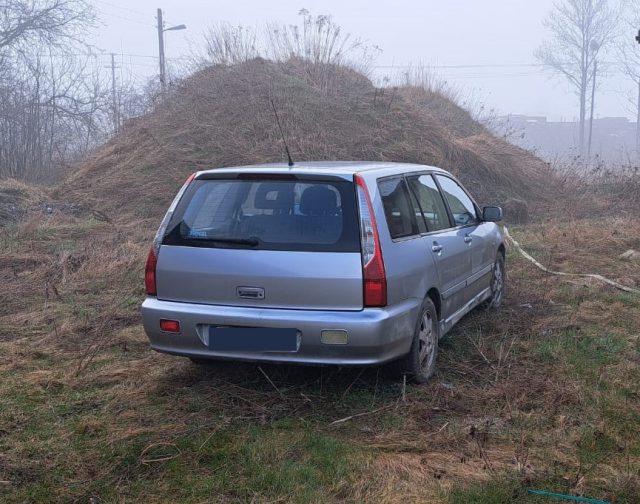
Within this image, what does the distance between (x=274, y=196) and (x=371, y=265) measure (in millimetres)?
798

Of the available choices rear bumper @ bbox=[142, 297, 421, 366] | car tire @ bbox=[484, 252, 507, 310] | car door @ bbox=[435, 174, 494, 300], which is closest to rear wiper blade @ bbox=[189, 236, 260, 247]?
rear bumper @ bbox=[142, 297, 421, 366]

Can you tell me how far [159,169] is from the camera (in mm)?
15680

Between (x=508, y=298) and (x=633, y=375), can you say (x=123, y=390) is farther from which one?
(x=508, y=298)

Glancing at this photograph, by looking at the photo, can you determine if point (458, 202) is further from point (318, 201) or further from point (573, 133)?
point (573, 133)

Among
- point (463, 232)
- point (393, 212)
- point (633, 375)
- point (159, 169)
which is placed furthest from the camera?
point (159, 169)

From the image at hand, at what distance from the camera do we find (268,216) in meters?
4.56

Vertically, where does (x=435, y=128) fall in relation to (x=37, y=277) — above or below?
above

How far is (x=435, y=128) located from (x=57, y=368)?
13961 mm

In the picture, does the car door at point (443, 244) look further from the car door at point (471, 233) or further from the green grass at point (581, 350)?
the green grass at point (581, 350)

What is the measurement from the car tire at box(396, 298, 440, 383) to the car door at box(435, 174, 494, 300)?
101 cm

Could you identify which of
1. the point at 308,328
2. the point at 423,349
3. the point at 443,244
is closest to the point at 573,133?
the point at 443,244

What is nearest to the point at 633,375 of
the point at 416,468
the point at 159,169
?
the point at 416,468

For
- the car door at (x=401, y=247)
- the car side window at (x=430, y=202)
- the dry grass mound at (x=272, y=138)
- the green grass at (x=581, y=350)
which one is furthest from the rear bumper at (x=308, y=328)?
the dry grass mound at (x=272, y=138)

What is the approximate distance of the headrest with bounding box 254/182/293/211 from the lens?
456 centimetres
